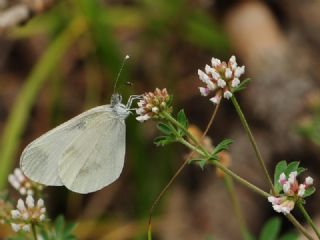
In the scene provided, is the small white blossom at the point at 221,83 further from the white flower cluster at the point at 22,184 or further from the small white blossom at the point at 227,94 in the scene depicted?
the white flower cluster at the point at 22,184

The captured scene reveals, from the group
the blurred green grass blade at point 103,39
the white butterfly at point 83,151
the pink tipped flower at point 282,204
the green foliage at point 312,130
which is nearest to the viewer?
the pink tipped flower at point 282,204

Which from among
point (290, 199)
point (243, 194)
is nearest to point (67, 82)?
point (243, 194)

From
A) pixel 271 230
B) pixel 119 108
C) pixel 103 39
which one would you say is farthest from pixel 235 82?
pixel 103 39

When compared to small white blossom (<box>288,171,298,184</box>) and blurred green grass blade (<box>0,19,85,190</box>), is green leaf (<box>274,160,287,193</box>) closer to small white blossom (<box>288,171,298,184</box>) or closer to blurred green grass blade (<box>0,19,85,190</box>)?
small white blossom (<box>288,171,298,184</box>)

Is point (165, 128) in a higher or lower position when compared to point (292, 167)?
higher

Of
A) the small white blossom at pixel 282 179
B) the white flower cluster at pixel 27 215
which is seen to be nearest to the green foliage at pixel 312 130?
the small white blossom at pixel 282 179

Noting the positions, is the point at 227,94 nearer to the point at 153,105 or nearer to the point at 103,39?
the point at 153,105

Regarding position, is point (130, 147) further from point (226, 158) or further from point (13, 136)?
point (226, 158)

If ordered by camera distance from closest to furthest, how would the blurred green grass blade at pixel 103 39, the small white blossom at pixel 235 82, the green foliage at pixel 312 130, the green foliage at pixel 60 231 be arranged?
the small white blossom at pixel 235 82 < the green foliage at pixel 60 231 < the green foliage at pixel 312 130 < the blurred green grass blade at pixel 103 39
